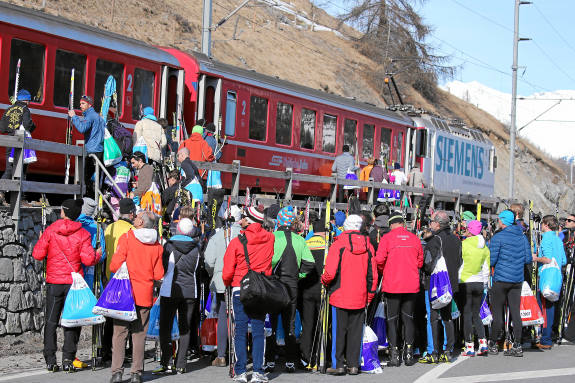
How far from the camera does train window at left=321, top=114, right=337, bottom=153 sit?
70.8 feet

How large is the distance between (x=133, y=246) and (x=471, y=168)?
24.9 m

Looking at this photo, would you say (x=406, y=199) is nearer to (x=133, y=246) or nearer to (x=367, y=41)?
(x=133, y=246)

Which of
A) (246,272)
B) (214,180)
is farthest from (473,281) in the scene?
(214,180)

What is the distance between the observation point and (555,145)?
132m

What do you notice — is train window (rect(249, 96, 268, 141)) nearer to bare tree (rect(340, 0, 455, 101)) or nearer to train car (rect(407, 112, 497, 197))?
train car (rect(407, 112, 497, 197))

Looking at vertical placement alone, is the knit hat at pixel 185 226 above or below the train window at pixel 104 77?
below

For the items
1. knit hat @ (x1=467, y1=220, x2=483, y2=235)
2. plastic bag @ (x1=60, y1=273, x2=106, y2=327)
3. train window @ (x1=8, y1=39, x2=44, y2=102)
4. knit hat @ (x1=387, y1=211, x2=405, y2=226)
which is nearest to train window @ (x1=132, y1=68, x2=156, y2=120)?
train window @ (x1=8, y1=39, x2=44, y2=102)

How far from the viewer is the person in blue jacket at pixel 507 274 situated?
11.5 meters

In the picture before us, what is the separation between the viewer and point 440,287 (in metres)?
10.5

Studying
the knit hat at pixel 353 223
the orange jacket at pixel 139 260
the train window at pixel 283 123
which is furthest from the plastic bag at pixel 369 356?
the train window at pixel 283 123

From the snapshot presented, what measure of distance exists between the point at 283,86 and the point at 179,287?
37.9 ft

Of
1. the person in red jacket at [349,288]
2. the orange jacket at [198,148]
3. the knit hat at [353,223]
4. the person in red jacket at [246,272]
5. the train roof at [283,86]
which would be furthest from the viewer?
the train roof at [283,86]

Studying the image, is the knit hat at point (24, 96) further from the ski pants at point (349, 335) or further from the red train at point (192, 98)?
the ski pants at point (349, 335)

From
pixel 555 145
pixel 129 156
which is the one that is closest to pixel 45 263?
pixel 129 156
